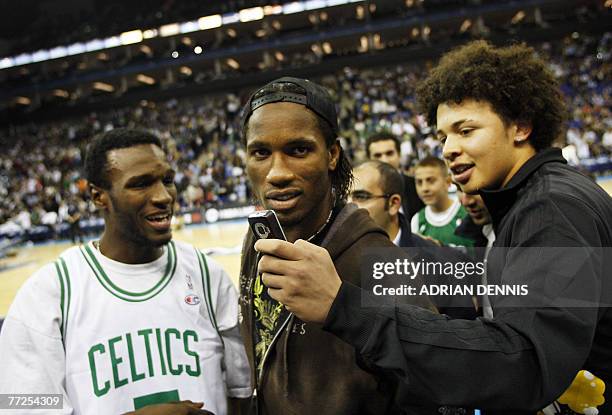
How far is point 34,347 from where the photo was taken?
→ 54.6 inches

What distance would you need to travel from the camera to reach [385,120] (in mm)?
19594

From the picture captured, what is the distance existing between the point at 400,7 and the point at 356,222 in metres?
25.4

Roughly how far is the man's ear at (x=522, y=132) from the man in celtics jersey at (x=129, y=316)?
43.6 inches

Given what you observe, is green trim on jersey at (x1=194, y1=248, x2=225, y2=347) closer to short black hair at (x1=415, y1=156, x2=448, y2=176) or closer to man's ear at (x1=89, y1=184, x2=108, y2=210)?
man's ear at (x1=89, y1=184, x2=108, y2=210)

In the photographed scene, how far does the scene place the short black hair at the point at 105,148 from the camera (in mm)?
1747

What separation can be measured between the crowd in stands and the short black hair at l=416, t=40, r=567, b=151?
13.1 meters

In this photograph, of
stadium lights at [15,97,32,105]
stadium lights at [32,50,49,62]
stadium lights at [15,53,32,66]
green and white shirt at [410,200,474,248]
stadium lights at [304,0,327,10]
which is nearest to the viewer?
green and white shirt at [410,200,474,248]

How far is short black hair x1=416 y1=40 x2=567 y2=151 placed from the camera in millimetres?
1336

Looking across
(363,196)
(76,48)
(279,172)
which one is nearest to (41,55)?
(76,48)

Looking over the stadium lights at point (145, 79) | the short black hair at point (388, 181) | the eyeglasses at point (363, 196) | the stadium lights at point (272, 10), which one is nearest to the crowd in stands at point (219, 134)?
the stadium lights at point (145, 79)

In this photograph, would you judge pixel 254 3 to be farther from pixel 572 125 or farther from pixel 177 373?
pixel 177 373

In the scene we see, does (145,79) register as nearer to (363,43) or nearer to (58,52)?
(58,52)

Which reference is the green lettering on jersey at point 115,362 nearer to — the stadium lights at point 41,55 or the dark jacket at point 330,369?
the dark jacket at point 330,369

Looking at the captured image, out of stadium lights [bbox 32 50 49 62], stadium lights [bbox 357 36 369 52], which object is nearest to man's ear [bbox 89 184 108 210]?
stadium lights [bbox 357 36 369 52]
